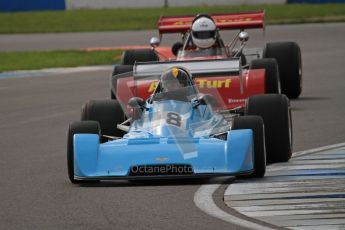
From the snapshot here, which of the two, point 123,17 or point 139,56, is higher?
point 139,56

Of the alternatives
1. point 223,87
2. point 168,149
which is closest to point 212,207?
point 168,149

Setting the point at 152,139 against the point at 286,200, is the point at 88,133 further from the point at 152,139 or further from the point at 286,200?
the point at 286,200

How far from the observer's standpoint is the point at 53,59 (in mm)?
30234

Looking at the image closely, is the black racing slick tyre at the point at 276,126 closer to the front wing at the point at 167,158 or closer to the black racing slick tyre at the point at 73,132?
the front wing at the point at 167,158

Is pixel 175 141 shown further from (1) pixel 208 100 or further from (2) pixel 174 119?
(1) pixel 208 100

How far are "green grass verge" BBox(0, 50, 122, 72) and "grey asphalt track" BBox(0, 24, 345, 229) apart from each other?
7.96ft

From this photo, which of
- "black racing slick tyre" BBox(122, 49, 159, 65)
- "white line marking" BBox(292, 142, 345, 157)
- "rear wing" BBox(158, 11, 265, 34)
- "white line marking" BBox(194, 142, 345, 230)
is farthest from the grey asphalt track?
"rear wing" BBox(158, 11, 265, 34)

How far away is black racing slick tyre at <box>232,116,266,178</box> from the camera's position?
10828mm

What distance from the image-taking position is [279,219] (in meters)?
8.94

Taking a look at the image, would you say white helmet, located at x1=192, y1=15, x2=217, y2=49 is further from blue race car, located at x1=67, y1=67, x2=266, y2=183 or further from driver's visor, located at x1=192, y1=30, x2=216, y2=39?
blue race car, located at x1=67, y1=67, x2=266, y2=183

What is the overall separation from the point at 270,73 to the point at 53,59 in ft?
46.4

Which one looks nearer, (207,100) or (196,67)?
(207,100)

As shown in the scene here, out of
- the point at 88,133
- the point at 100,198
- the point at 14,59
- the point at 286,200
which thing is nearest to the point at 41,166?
the point at 88,133

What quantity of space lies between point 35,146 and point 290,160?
11.4 ft
